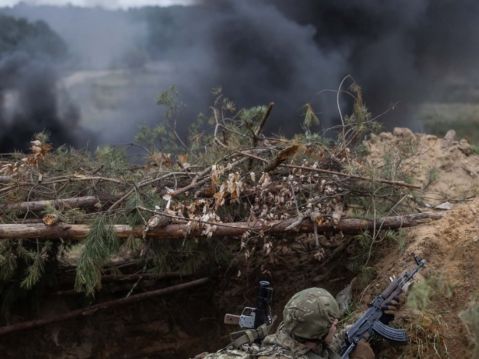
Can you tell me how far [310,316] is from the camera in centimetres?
345

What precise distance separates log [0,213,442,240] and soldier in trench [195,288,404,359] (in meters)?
1.72

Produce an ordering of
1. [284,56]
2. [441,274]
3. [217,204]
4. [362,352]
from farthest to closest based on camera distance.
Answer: [284,56] < [217,204] < [441,274] < [362,352]

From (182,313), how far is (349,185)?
2.75m

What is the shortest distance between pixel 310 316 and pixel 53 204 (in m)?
2.86

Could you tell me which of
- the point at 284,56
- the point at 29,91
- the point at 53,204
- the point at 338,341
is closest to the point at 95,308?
the point at 53,204

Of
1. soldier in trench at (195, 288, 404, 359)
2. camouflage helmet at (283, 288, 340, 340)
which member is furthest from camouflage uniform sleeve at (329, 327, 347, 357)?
camouflage helmet at (283, 288, 340, 340)

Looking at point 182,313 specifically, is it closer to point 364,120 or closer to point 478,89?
point 364,120

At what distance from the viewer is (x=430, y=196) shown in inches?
255

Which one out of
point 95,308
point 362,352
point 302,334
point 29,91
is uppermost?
point 302,334

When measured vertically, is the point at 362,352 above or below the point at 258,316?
below

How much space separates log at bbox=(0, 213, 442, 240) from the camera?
517 centimetres

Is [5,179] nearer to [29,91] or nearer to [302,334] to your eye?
[302,334]

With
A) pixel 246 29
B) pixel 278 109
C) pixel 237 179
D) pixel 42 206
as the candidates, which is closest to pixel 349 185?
pixel 237 179

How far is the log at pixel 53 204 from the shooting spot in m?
5.52
